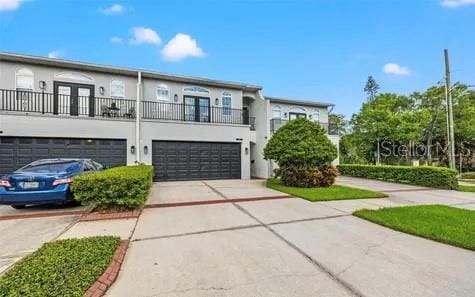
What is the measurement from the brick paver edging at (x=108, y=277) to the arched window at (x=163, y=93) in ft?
42.8

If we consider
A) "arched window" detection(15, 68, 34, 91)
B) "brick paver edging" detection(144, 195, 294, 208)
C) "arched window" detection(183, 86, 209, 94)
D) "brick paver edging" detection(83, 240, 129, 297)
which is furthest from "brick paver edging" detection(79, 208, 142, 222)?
"arched window" detection(183, 86, 209, 94)

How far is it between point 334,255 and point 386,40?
17.1m

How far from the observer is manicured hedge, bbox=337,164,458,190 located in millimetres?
13523

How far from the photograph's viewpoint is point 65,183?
781cm

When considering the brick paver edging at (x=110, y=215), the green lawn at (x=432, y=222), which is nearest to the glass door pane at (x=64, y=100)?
the brick paver edging at (x=110, y=215)

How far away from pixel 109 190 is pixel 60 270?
3973 mm

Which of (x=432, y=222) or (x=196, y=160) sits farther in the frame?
(x=196, y=160)

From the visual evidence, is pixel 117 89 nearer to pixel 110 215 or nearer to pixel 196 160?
pixel 196 160

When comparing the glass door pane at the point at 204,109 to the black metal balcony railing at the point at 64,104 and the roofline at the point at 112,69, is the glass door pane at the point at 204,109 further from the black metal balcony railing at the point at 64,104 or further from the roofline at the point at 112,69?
the black metal balcony railing at the point at 64,104

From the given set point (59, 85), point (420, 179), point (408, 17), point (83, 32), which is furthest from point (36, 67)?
point (420, 179)

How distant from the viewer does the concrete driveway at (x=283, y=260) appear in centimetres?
331

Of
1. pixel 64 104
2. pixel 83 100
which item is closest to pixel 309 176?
pixel 83 100

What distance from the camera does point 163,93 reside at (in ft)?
54.2

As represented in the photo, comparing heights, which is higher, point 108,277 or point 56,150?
point 56,150
